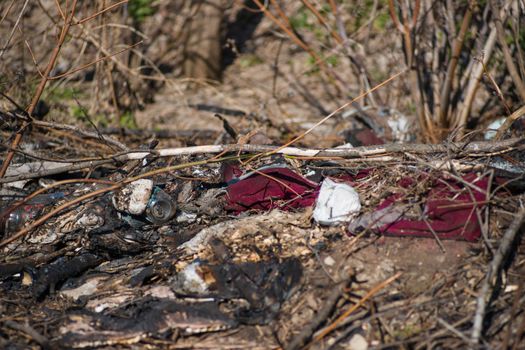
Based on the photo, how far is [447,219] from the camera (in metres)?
2.62

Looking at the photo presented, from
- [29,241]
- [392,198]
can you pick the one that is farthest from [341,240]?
[29,241]

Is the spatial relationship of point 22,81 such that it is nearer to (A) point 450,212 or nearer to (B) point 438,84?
(B) point 438,84

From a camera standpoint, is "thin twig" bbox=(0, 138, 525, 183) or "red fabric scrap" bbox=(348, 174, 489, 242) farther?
"thin twig" bbox=(0, 138, 525, 183)

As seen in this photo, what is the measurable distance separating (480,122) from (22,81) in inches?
150

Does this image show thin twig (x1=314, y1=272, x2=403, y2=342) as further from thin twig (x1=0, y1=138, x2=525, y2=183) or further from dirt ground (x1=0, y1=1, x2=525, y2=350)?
thin twig (x1=0, y1=138, x2=525, y2=183)

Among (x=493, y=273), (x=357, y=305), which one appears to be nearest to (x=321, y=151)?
(x=357, y=305)

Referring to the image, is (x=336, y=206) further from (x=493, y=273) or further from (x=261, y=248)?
(x=493, y=273)

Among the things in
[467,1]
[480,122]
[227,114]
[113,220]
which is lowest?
[480,122]

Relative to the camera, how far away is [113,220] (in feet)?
10.2

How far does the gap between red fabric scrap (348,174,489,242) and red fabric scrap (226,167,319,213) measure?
522 mm

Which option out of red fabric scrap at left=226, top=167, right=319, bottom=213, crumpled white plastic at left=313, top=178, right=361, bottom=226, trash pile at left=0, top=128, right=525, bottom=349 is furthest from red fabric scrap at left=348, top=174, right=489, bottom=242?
red fabric scrap at left=226, top=167, right=319, bottom=213

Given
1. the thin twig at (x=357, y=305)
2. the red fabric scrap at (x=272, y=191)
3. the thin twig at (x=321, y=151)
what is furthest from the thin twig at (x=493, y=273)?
the red fabric scrap at (x=272, y=191)

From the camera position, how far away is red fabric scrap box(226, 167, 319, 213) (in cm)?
307

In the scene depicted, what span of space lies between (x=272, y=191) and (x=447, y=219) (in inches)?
36.8
